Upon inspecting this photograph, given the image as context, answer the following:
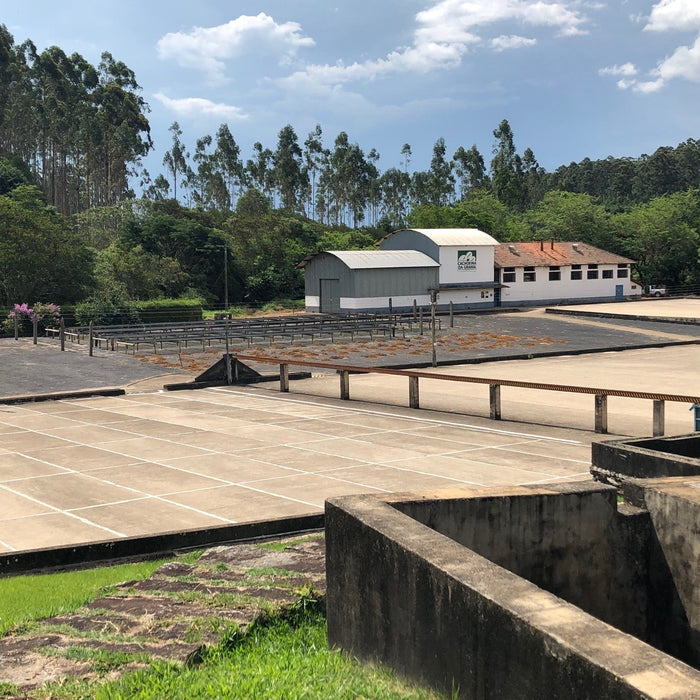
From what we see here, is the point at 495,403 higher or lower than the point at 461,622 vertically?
lower

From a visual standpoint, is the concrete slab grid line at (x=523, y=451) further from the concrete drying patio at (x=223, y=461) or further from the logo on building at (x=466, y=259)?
the logo on building at (x=466, y=259)

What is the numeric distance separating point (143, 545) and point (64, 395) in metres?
18.6

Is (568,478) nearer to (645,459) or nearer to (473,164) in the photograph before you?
(645,459)

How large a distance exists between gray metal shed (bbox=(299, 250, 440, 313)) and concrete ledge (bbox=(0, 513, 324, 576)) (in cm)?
5637

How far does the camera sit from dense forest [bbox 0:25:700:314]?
6894cm

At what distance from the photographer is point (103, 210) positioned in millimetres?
97938

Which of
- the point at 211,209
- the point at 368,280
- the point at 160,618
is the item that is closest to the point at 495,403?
the point at 160,618

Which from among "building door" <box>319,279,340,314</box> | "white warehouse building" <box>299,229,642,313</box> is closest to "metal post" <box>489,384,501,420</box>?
"white warehouse building" <box>299,229,642,313</box>

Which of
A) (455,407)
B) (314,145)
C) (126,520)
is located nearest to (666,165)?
(314,145)

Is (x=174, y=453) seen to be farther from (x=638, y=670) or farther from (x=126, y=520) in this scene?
(x=638, y=670)

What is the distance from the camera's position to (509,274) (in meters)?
77.9

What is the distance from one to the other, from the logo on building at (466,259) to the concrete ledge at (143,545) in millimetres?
63258

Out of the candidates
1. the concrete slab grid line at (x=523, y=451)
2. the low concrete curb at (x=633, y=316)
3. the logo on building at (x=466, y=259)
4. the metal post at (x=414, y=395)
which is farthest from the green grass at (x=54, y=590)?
the logo on building at (x=466, y=259)

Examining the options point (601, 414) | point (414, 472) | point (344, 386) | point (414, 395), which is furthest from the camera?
point (344, 386)
